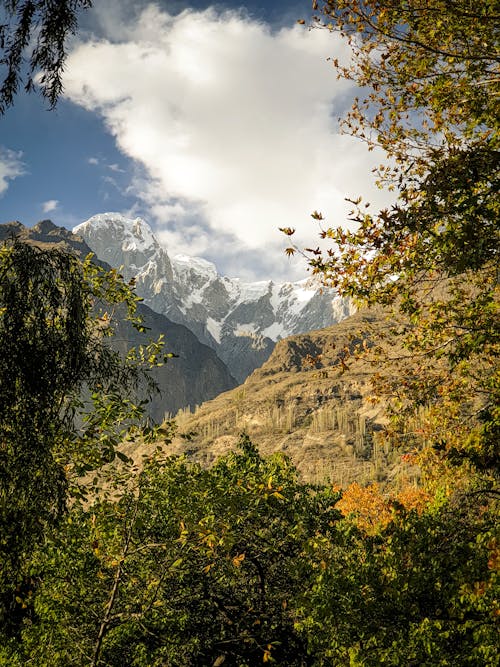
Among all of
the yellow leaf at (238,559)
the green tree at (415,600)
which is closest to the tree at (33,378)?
the yellow leaf at (238,559)

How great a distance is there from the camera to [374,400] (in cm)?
830

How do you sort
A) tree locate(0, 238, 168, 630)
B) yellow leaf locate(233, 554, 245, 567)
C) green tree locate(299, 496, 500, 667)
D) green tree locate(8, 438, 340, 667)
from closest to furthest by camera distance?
1. tree locate(0, 238, 168, 630)
2. yellow leaf locate(233, 554, 245, 567)
3. green tree locate(299, 496, 500, 667)
4. green tree locate(8, 438, 340, 667)

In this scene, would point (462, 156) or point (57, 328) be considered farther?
point (462, 156)

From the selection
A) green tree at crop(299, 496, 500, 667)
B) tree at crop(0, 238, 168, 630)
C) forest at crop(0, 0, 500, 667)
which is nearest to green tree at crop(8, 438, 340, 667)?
forest at crop(0, 0, 500, 667)

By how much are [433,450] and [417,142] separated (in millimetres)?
5558

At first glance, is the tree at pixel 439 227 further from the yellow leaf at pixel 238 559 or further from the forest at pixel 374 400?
the yellow leaf at pixel 238 559

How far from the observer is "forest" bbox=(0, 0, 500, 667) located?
5168 mm

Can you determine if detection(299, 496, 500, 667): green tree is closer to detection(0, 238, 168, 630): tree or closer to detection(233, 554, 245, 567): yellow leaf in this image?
detection(233, 554, 245, 567): yellow leaf

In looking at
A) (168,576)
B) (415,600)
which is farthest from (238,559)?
(415,600)

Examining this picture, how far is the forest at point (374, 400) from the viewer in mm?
5168

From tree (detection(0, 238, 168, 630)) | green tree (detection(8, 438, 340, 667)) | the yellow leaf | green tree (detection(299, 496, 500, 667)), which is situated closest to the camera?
tree (detection(0, 238, 168, 630))

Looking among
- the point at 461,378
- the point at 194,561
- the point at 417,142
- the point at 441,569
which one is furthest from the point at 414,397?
the point at 194,561

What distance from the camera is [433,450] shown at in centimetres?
830

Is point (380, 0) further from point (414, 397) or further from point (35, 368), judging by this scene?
point (35, 368)
